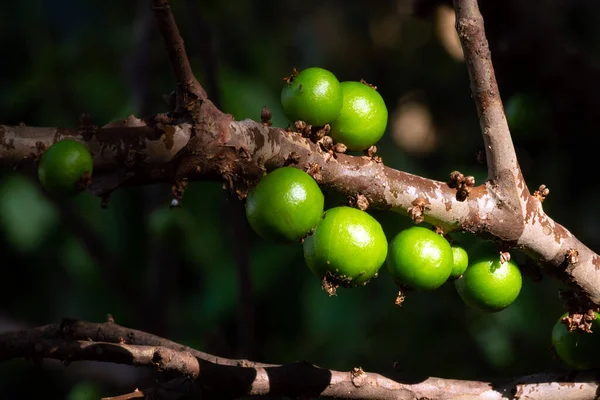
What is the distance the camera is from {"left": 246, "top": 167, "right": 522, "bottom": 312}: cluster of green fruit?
1.33 metres

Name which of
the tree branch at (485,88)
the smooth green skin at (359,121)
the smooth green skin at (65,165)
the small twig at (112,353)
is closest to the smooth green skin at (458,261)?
the tree branch at (485,88)

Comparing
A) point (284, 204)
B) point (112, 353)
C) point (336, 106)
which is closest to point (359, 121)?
point (336, 106)

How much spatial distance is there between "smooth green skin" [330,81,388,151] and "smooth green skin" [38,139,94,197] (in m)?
0.51

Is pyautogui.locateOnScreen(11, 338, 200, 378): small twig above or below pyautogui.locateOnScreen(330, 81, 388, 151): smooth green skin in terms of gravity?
below

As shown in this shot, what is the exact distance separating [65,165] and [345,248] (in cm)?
50

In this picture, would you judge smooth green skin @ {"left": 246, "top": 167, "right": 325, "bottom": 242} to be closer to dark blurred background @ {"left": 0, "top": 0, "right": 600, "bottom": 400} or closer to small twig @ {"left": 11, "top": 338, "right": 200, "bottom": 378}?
small twig @ {"left": 11, "top": 338, "right": 200, "bottom": 378}

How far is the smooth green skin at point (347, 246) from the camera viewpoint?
1.38 m

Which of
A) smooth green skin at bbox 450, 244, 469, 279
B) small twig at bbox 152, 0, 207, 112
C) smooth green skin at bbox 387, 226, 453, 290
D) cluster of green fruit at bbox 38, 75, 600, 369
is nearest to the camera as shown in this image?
small twig at bbox 152, 0, 207, 112

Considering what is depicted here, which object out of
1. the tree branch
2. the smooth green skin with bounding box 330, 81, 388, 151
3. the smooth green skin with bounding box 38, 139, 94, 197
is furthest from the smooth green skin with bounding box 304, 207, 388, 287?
the smooth green skin with bounding box 38, 139, 94, 197

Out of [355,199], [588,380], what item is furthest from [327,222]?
[588,380]

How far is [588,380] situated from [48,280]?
11.1ft

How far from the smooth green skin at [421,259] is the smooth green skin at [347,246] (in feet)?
0.16

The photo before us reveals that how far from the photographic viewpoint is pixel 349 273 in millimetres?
1409

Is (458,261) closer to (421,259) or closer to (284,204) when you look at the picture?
(421,259)
